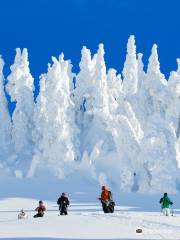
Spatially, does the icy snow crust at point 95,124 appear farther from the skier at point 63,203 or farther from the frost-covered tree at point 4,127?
the skier at point 63,203

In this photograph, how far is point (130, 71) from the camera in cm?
9669

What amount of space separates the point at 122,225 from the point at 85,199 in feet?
128

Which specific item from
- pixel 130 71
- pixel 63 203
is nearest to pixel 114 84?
pixel 130 71

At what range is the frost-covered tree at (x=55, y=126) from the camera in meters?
80.2

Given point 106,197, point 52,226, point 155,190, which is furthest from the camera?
point 155,190

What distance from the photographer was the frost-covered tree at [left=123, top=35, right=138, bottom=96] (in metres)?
95.6

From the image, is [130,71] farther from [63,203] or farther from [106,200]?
[63,203]

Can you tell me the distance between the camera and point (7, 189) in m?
69.1

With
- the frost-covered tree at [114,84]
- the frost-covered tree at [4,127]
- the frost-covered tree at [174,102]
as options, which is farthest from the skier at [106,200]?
the frost-covered tree at [114,84]

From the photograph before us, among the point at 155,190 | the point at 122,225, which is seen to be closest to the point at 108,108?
the point at 155,190

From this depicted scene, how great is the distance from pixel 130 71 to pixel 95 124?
12.8 m

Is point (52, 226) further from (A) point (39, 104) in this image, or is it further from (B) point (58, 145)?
(A) point (39, 104)

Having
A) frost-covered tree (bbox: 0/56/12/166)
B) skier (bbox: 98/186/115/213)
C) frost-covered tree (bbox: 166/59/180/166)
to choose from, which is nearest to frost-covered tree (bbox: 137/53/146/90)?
frost-covered tree (bbox: 166/59/180/166)

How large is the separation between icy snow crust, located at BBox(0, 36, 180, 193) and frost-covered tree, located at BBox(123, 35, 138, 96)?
155 mm
